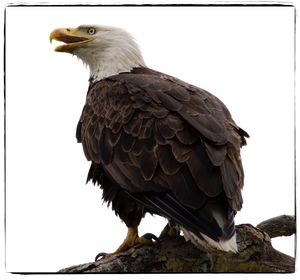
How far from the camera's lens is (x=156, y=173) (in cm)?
714

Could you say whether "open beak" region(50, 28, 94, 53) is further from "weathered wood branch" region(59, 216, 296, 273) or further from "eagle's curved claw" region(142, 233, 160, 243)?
"weathered wood branch" region(59, 216, 296, 273)

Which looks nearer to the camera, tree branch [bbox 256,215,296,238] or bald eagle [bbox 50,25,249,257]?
bald eagle [bbox 50,25,249,257]

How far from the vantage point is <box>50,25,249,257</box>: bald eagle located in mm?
6891

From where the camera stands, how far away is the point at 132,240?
25.8 feet

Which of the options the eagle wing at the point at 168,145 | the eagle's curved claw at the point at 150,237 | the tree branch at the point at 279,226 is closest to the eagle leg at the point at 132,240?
the eagle's curved claw at the point at 150,237

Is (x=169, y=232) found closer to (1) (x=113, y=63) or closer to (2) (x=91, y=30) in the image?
(1) (x=113, y=63)

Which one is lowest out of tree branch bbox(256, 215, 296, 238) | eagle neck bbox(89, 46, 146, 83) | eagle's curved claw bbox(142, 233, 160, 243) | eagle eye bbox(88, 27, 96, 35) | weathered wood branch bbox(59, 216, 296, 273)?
weathered wood branch bbox(59, 216, 296, 273)

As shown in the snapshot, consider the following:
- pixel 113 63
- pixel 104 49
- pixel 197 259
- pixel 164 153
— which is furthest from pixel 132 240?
pixel 104 49

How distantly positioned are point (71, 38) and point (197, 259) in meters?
2.63

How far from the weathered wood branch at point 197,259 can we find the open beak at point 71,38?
221 centimetres

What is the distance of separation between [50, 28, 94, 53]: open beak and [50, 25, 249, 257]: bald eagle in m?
0.02

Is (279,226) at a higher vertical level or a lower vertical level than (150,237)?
higher

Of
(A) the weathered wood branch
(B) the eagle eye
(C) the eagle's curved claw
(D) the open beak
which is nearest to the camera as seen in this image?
(A) the weathered wood branch

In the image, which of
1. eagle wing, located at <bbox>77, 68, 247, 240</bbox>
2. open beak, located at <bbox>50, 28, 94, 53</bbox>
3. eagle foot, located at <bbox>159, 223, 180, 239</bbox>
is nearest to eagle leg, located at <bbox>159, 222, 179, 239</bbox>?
eagle foot, located at <bbox>159, 223, 180, 239</bbox>
